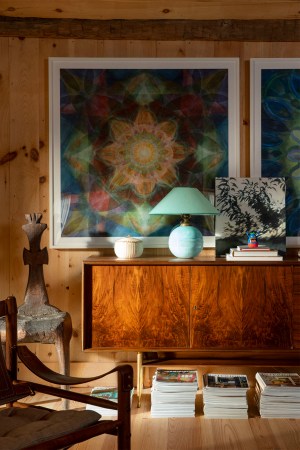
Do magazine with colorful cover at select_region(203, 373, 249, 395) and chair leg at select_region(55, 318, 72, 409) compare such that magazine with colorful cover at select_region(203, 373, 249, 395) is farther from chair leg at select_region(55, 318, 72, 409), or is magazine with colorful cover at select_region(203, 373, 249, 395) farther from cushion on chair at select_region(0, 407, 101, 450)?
cushion on chair at select_region(0, 407, 101, 450)

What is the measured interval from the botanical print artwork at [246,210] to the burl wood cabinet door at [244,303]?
0.43m

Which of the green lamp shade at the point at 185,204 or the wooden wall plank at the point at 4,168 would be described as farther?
the wooden wall plank at the point at 4,168

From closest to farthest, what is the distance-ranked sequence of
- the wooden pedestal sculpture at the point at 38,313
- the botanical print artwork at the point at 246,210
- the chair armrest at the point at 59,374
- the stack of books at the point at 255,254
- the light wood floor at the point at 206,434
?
the chair armrest at the point at 59,374, the light wood floor at the point at 206,434, the wooden pedestal sculpture at the point at 38,313, the stack of books at the point at 255,254, the botanical print artwork at the point at 246,210

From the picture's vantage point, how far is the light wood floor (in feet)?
10.2

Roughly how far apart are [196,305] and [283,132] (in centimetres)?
135

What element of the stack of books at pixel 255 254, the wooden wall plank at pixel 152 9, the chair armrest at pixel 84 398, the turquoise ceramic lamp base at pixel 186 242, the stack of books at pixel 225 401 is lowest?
the stack of books at pixel 225 401

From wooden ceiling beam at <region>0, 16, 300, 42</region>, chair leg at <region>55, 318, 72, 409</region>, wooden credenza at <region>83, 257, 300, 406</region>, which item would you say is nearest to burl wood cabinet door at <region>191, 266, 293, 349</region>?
wooden credenza at <region>83, 257, 300, 406</region>

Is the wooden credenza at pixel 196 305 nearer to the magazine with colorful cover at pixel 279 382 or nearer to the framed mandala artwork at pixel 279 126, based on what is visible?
the magazine with colorful cover at pixel 279 382

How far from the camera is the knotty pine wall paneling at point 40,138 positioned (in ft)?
13.4

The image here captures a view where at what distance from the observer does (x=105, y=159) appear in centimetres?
409

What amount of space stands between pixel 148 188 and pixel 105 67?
0.87 metres

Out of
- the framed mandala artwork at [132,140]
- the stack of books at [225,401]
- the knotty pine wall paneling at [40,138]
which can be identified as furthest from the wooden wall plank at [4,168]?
the stack of books at [225,401]

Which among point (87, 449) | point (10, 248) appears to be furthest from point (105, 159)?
point (87, 449)

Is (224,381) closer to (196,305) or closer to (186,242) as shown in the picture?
(196,305)
